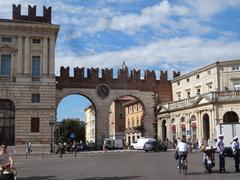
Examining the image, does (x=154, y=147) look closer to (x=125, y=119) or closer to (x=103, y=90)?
(x=103, y=90)

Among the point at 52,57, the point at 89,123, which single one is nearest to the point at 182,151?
the point at 52,57

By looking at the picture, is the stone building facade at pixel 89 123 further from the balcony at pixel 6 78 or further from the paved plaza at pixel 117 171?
the paved plaza at pixel 117 171

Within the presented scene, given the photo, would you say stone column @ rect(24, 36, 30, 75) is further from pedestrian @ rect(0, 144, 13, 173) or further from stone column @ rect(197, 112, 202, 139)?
pedestrian @ rect(0, 144, 13, 173)

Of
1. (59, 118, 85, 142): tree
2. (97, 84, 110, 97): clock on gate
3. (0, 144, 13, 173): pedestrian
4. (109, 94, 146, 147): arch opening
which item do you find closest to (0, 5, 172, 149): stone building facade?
(97, 84, 110, 97): clock on gate

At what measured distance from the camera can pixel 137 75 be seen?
245 ft

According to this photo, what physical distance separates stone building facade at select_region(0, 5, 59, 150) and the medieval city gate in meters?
8.44

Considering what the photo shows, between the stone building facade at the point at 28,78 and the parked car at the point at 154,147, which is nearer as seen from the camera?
the parked car at the point at 154,147

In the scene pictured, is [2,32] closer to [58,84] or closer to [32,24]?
[32,24]

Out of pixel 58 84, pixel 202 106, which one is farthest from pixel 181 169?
pixel 58 84

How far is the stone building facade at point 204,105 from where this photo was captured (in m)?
58.1

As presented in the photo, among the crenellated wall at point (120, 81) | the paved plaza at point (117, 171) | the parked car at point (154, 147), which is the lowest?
the paved plaza at point (117, 171)

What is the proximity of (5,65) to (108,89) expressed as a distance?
1811cm

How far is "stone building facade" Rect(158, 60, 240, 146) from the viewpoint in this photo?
58062mm

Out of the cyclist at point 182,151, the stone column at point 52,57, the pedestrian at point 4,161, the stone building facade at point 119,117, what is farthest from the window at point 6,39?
the pedestrian at point 4,161
